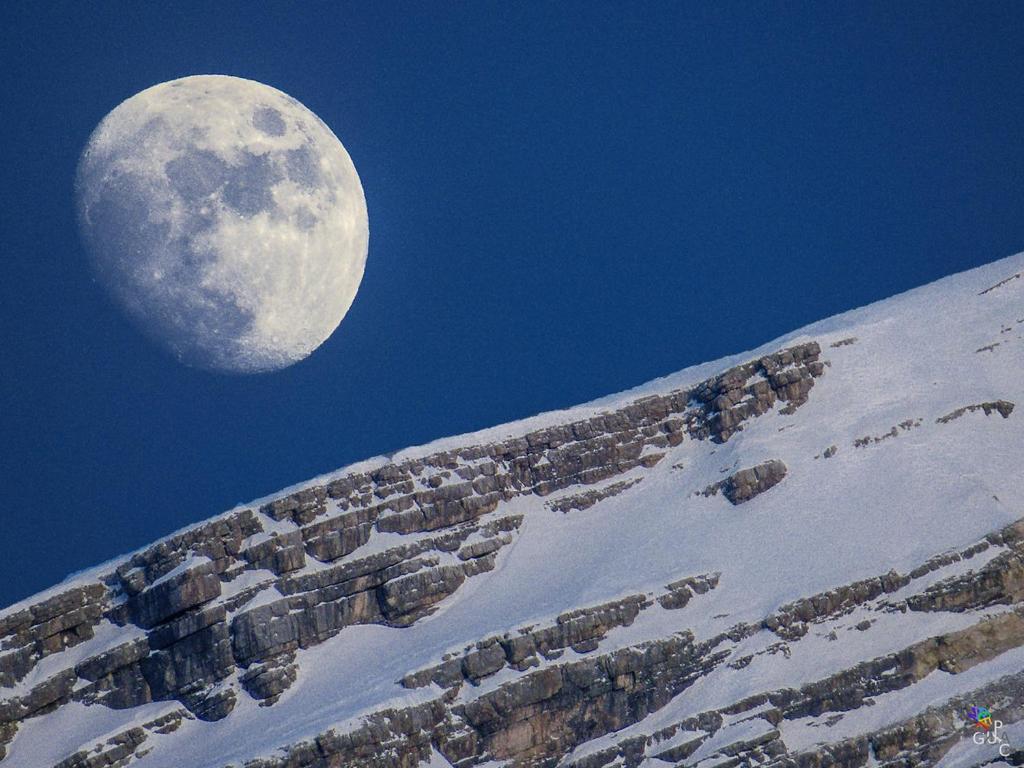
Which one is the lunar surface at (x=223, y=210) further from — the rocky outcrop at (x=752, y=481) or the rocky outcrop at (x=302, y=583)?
the rocky outcrop at (x=752, y=481)

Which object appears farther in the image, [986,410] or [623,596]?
[986,410]

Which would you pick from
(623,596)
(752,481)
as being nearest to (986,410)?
(752,481)

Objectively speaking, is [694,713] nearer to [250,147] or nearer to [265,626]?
[265,626]

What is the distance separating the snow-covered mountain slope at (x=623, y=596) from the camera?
267 ft

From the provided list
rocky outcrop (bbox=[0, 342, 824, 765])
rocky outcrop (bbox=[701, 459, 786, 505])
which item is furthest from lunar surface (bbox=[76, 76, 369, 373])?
rocky outcrop (bbox=[701, 459, 786, 505])

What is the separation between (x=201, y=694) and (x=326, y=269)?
102 ft

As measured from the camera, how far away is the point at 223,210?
86.1m

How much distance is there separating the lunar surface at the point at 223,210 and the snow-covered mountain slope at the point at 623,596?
17346mm

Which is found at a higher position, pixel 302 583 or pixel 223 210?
pixel 223 210

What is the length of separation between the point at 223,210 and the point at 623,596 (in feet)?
123

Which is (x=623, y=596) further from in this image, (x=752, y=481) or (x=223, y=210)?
(x=223, y=210)

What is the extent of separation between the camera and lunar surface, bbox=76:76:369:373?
8625 cm

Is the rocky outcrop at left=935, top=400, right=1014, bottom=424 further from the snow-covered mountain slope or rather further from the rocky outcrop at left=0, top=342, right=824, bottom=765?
the rocky outcrop at left=0, top=342, right=824, bottom=765

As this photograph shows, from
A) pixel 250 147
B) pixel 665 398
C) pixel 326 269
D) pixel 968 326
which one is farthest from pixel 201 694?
pixel 968 326
